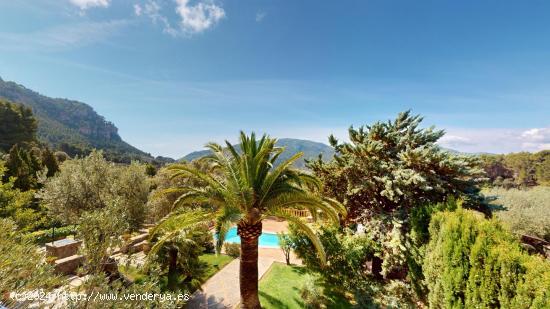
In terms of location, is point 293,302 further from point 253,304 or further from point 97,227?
point 97,227

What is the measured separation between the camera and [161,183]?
23188 millimetres

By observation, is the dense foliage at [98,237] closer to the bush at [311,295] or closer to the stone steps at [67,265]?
the bush at [311,295]

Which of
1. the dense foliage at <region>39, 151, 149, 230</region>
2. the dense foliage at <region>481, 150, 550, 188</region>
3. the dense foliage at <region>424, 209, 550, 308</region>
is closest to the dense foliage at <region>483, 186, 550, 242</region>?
the dense foliage at <region>424, 209, 550, 308</region>

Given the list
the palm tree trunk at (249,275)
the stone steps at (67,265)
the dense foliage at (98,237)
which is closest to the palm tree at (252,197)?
the palm tree trunk at (249,275)

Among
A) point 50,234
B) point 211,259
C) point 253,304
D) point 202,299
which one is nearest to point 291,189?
point 253,304

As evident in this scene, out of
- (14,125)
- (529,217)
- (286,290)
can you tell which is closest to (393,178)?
(286,290)

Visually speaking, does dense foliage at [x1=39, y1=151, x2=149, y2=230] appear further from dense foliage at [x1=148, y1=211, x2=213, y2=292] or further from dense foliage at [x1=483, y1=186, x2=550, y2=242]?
dense foliage at [x1=483, y1=186, x2=550, y2=242]

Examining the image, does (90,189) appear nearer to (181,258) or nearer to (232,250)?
(181,258)

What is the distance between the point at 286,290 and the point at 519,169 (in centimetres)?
6649

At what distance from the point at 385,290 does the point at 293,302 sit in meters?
4.38

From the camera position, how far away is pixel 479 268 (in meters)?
7.21

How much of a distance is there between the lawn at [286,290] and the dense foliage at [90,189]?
9025mm

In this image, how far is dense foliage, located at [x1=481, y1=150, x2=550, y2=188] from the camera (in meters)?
48.6

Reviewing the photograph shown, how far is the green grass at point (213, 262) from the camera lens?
13.8 meters
